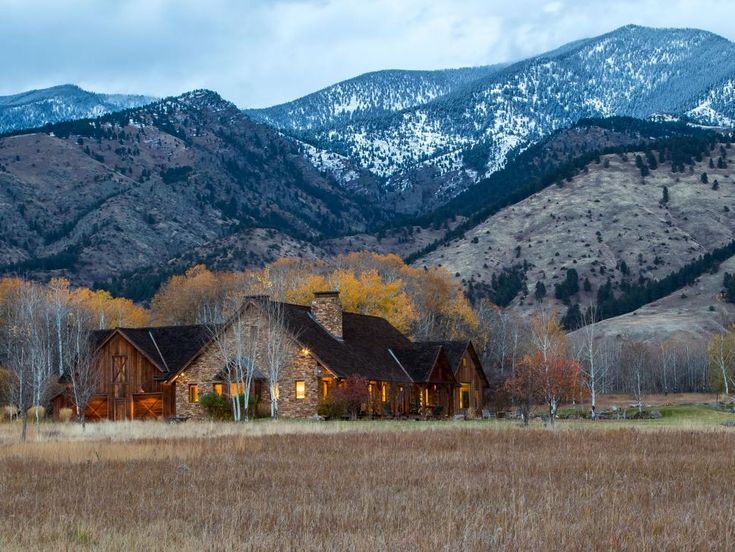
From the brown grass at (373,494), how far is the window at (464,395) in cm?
3993

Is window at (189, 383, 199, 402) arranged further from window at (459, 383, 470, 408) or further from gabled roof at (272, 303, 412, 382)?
window at (459, 383, 470, 408)

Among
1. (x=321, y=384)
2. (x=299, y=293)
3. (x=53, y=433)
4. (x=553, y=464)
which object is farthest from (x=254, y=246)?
(x=553, y=464)

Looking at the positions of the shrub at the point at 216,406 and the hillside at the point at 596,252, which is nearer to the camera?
the shrub at the point at 216,406

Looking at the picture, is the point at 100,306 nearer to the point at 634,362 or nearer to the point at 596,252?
the point at 634,362

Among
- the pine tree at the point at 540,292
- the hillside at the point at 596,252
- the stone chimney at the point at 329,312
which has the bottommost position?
the stone chimney at the point at 329,312

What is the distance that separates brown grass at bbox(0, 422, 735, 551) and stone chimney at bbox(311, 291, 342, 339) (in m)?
31.1

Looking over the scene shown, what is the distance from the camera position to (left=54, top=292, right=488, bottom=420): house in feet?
181

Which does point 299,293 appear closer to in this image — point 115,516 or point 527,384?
point 527,384

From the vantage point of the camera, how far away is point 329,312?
6012 centimetres

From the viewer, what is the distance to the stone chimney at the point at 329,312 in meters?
60.1

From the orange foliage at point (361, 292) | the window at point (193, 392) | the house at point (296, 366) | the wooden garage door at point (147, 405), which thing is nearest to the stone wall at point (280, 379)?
the house at point (296, 366)

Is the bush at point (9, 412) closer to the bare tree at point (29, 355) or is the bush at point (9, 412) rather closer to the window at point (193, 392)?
the bare tree at point (29, 355)

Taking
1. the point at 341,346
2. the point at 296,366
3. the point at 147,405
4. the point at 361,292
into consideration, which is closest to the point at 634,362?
the point at 361,292

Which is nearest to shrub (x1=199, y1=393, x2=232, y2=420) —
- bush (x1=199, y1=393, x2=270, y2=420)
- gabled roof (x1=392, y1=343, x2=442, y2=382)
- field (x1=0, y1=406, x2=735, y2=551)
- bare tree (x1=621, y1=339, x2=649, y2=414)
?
bush (x1=199, y1=393, x2=270, y2=420)
